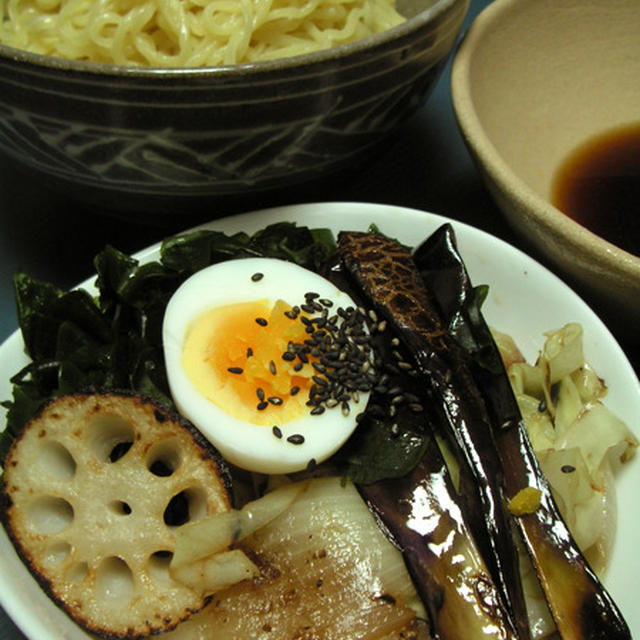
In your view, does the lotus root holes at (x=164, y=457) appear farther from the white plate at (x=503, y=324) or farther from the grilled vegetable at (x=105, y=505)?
the white plate at (x=503, y=324)

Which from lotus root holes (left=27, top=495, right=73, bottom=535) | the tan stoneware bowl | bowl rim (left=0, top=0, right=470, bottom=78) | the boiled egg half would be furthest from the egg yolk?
the tan stoneware bowl

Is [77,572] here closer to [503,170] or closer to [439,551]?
[439,551]

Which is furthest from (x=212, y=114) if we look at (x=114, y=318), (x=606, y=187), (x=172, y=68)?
(x=606, y=187)

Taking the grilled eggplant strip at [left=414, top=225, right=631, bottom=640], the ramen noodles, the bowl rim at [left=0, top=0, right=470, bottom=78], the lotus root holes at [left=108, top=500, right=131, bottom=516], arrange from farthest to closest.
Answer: the ramen noodles < the bowl rim at [left=0, top=0, right=470, bottom=78] < the lotus root holes at [left=108, top=500, right=131, bottom=516] < the grilled eggplant strip at [left=414, top=225, right=631, bottom=640]

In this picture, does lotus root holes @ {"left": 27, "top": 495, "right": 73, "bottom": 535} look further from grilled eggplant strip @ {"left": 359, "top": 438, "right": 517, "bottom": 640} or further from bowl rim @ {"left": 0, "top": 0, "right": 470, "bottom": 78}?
bowl rim @ {"left": 0, "top": 0, "right": 470, "bottom": 78}

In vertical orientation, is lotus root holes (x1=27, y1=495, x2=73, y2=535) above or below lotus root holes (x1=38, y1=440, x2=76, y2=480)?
below

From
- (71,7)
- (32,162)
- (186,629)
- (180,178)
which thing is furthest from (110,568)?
(71,7)

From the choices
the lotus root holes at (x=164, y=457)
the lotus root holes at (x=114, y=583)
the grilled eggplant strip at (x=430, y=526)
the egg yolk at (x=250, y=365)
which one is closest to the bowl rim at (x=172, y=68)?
the egg yolk at (x=250, y=365)
